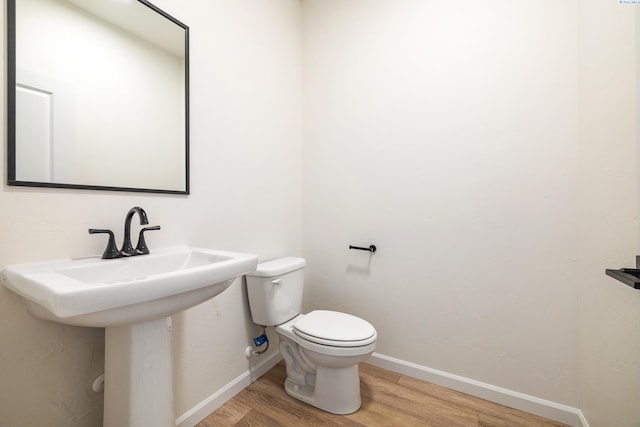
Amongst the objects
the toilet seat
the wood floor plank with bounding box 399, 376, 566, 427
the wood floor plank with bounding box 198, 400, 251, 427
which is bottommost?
the wood floor plank with bounding box 399, 376, 566, 427

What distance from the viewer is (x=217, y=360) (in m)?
1.38

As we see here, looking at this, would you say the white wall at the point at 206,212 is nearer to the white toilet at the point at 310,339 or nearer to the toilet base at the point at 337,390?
the white toilet at the point at 310,339

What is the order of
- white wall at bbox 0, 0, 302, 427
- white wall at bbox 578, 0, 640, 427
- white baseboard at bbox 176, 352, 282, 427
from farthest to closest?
white baseboard at bbox 176, 352, 282, 427
white wall at bbox 578, 0, 640, 427
white wall at bbox 0, 0, 302, 427

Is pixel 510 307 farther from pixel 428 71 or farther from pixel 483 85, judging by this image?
pixel 428 71

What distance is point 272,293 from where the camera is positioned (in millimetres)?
1479

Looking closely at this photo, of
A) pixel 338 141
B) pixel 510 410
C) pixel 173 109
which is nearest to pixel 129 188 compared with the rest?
pixel 173 109

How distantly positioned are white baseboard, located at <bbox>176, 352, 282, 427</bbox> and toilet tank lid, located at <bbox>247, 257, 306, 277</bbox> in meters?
0.59

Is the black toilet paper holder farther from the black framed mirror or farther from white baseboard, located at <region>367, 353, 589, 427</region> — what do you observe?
the black framed mirror

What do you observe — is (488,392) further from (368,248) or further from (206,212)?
(206,212)

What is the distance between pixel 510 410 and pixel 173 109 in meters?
2.22

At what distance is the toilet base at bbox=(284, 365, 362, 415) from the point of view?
4.38 ft

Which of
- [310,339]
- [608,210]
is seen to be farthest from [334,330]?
[608,210]

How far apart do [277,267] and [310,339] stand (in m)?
0.42

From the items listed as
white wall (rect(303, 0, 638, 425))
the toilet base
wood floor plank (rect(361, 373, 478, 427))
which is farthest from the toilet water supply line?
wood floor plank (rect(361, 373, 478, 427))
